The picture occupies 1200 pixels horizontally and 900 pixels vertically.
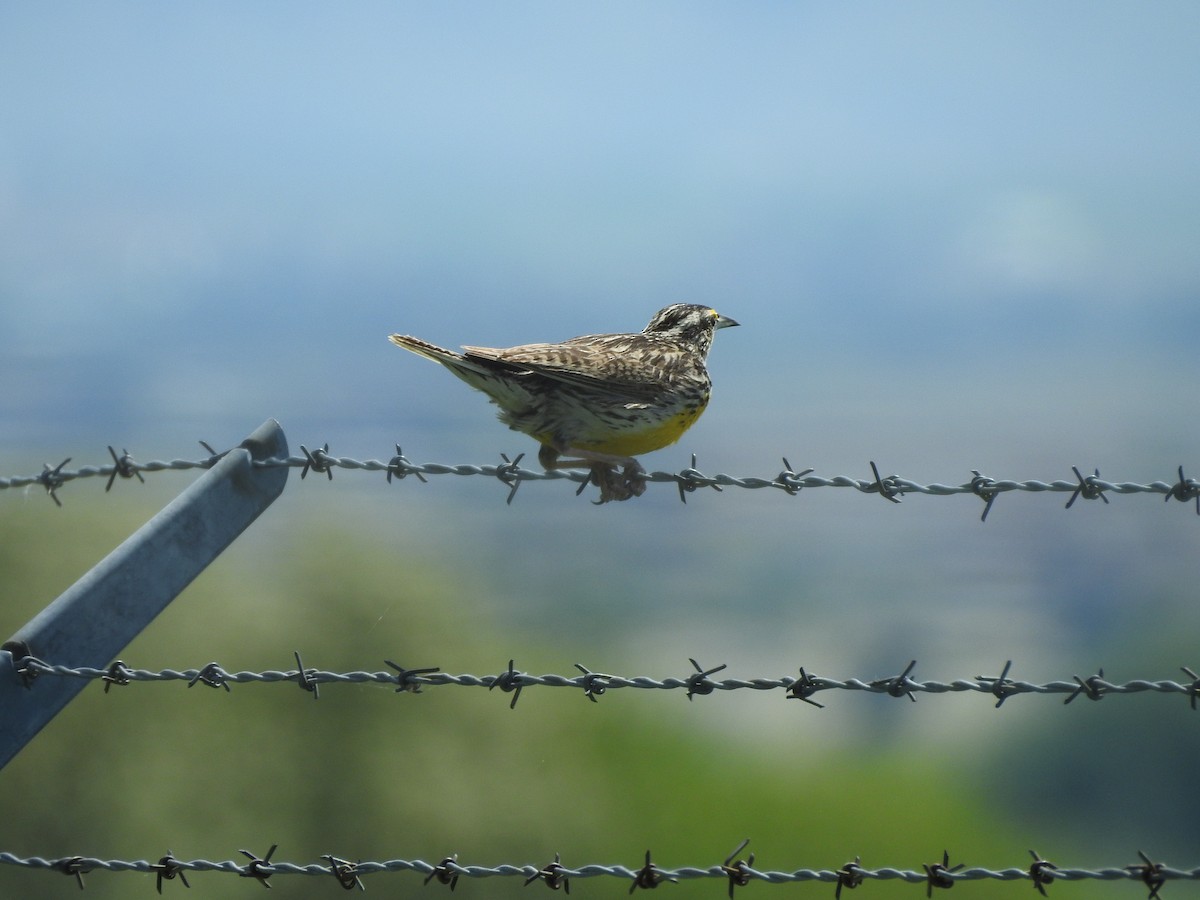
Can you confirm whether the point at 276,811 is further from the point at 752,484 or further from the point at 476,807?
the point at 752,484

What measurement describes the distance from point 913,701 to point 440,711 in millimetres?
25001

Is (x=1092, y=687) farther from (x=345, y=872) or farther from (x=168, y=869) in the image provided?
(x=168, y=869)

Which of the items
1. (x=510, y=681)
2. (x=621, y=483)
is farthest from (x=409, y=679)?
(x=621, y=483)

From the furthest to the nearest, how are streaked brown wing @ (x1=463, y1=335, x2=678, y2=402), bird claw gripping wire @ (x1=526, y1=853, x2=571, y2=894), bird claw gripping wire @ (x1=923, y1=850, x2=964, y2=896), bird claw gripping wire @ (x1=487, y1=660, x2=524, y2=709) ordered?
streaked brown wing @ (x1=463, y1=335, x2=678, y2=402) < bird claw gripping wire @ (x1=487, y1=660, x2=524, y2=709) < bird claw gripping wire @ (x1=526, y1=853, x2=571, y2=894) < bird claw gripping wire @ (x1=923, y1=850, x2=964, y2=896)

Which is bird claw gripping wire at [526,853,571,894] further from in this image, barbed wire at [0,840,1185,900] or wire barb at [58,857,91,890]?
wire barb at [58,857,91,890]

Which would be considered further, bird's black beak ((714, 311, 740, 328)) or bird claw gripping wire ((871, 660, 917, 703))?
bird's black beak ((714, 311, 740, 328))

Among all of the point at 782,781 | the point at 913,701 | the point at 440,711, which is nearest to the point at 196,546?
the point at 913,701

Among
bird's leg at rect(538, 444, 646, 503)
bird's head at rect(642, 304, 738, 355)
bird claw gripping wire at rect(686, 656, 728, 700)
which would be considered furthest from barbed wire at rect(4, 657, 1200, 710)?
bird's head at rect(642, 304, 738, 355)

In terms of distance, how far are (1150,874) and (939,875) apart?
57 centimetres

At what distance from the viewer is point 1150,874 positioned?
3344 mm

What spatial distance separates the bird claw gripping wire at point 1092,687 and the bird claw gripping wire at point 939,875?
24.5 inches

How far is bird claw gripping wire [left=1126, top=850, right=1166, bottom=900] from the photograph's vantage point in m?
3.32

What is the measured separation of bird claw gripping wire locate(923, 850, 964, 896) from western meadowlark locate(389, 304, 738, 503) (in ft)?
10.2

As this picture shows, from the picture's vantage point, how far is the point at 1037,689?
366 cm
